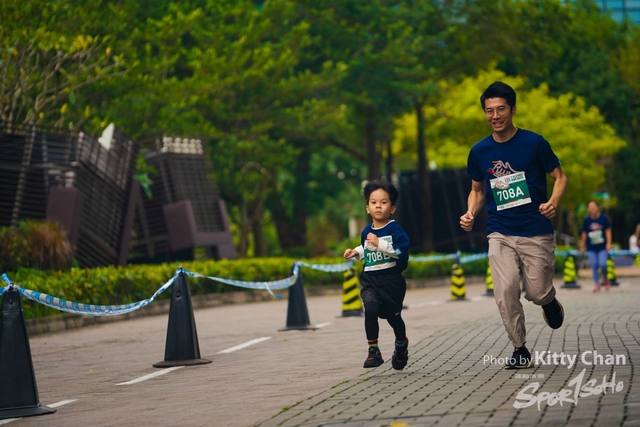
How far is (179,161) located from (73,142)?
27.9 feet

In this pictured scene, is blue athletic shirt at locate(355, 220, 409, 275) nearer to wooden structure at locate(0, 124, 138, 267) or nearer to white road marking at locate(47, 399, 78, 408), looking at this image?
white road marking at locate(47, 399, 78, 408)

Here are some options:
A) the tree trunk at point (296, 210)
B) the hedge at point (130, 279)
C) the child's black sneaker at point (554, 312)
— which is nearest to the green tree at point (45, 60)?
the hedge at point (130, 279)

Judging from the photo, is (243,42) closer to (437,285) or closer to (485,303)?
(437,285)

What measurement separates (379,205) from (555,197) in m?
1.51

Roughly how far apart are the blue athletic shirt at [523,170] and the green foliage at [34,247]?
14513 mm

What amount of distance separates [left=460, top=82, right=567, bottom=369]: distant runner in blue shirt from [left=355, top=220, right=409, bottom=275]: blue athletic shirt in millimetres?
670

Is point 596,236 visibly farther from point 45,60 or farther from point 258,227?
point 258,227

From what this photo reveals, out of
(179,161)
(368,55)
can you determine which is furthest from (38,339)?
(368,55)

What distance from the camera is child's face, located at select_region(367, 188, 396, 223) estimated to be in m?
9.80

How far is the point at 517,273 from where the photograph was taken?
9344 millimetres

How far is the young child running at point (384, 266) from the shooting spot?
385 inches

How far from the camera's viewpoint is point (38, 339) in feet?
57.6

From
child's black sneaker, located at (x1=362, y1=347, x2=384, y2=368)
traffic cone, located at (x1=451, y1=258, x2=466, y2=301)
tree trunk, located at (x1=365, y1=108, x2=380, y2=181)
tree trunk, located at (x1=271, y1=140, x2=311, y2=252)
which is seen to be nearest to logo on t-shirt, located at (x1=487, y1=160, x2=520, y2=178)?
child's black sneaker, located at (x1=362, y1=347, x2=384, y2=368)

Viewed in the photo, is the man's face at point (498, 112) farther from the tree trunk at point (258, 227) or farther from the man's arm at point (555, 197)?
the tree trunk at point (258, 227)
